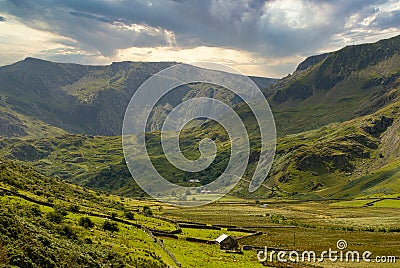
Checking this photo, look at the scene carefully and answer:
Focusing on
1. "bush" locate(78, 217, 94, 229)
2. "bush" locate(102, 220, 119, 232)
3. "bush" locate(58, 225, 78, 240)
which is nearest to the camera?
"bush" locate(58, 225, 78, 240)

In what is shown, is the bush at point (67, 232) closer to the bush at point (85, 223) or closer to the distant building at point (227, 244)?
the bush at point (85, 223)

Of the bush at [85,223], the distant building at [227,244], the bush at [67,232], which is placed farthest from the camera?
the distant building at [227,244]

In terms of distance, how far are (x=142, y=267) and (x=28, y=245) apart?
19.1m

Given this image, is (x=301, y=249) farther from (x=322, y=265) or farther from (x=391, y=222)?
(x=391, y=222)

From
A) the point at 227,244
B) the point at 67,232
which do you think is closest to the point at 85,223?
the point at 67,232

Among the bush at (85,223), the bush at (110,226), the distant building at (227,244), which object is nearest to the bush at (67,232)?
the bush at (85,223)

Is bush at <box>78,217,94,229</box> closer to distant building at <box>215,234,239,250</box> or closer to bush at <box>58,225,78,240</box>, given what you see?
bush at <box>58,225,78,240</box>

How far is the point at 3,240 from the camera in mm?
32406

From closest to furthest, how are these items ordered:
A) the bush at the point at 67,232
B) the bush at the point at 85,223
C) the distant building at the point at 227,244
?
the bush at the point at 67,232
the bush at the point at 85,223
the distant building at the point at 227,244

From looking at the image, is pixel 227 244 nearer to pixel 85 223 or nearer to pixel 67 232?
pixel 85 223

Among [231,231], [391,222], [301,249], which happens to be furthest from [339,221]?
[301,249]

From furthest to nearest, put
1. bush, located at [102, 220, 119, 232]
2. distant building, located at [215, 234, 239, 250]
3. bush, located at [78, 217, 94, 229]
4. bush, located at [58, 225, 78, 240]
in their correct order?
distant building, located at [215, 234, 239, 250] < bush, located at [102, 220, 119, 232] < bush, located at [78, 217, 94, 229] < bush, located at [58, 225, 78, 240]

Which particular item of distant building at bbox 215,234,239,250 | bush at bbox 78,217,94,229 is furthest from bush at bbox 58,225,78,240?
distant building at bbox 215,234,239,250

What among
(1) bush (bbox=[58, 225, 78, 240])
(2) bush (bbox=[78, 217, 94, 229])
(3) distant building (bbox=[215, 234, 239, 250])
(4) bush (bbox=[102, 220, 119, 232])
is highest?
(1) bush (bbox=[58, 225, 78, 240])
